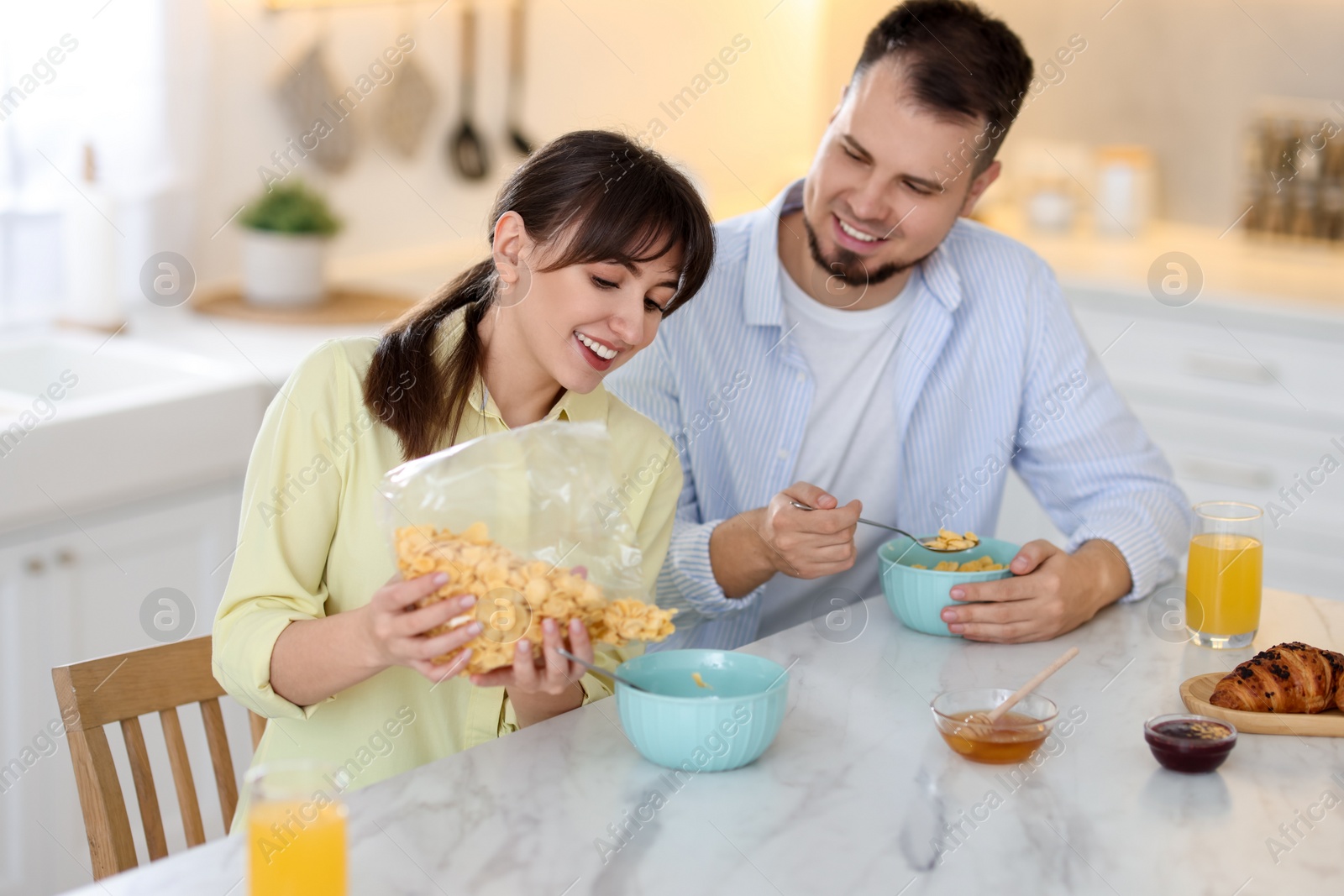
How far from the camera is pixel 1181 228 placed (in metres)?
3.68

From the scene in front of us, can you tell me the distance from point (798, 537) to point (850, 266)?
484 mm

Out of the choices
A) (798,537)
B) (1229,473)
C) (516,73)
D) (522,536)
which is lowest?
(1229,473)

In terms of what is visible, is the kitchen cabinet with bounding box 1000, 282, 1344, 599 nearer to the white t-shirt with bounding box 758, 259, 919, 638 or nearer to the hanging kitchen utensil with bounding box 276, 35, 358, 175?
the white t-shirt with bounding box 758, 259, 919, 638

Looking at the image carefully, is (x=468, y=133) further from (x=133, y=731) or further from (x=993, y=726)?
(x=993, y=726)

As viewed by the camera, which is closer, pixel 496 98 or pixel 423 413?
pixel 423 413

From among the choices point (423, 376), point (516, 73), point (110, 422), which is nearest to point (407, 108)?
point (516, 73)

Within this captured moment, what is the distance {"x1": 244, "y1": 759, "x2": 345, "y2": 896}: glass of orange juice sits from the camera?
78 cm

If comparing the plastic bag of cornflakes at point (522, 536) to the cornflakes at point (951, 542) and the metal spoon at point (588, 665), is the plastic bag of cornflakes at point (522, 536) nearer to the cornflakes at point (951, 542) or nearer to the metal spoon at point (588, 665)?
the metal spoon at point (588, 665)

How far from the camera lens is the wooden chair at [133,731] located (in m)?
1.18

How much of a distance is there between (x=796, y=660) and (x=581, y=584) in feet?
1.16

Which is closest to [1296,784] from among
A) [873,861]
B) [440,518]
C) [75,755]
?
[873,861]

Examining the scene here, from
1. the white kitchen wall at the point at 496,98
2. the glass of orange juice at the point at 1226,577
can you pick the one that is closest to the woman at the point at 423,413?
the glass of orange juice at the point at 1226,577

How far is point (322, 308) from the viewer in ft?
8.41

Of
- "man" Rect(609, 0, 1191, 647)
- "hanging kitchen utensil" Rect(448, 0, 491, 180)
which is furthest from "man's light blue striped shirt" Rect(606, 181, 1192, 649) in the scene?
"hanging kitchen utensil" Rect(448, 0, 491, 180)
